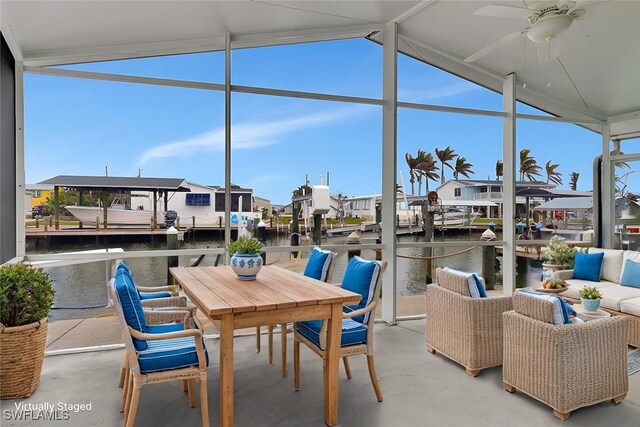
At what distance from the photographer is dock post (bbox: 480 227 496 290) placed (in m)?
5.47

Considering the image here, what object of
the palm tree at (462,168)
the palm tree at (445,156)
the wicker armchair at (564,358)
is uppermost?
the palm tree at (445,156)

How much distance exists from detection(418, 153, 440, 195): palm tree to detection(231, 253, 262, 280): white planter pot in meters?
3.08

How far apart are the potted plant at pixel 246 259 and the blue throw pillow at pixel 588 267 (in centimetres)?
408

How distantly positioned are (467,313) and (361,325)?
95 cm

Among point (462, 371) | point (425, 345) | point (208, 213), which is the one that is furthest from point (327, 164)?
point (462, 371)

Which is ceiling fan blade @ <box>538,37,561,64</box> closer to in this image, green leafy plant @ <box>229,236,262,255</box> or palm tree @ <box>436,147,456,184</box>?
palm tree @ <box>436,147,456,184</box>

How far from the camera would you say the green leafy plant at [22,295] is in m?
2.64

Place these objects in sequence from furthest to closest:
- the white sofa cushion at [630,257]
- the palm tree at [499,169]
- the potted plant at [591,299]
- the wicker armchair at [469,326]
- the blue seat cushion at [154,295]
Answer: the palm tree at [499,169]
the white sofa cushion at [630,257]
the potted plant at [591,299]
the wicker armchair at [469,326]
the blue seat cushion at [154,295]

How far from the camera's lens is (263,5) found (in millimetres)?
3529

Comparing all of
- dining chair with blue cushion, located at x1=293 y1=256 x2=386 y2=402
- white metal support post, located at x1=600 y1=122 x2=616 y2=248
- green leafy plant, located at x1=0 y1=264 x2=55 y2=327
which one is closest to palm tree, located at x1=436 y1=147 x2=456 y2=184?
white metal support post, located at x1=600 y1=122 x2=616 y2=248

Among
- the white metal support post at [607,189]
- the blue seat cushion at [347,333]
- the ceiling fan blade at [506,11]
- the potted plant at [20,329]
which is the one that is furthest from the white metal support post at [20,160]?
the white metal support post at [607,189]

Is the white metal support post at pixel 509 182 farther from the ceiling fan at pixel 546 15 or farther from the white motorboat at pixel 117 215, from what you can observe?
the white motorboat at pixel 117 215

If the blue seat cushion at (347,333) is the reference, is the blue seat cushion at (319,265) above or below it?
above

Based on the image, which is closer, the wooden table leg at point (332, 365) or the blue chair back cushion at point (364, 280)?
the wooden table leg at point (332, 365)
